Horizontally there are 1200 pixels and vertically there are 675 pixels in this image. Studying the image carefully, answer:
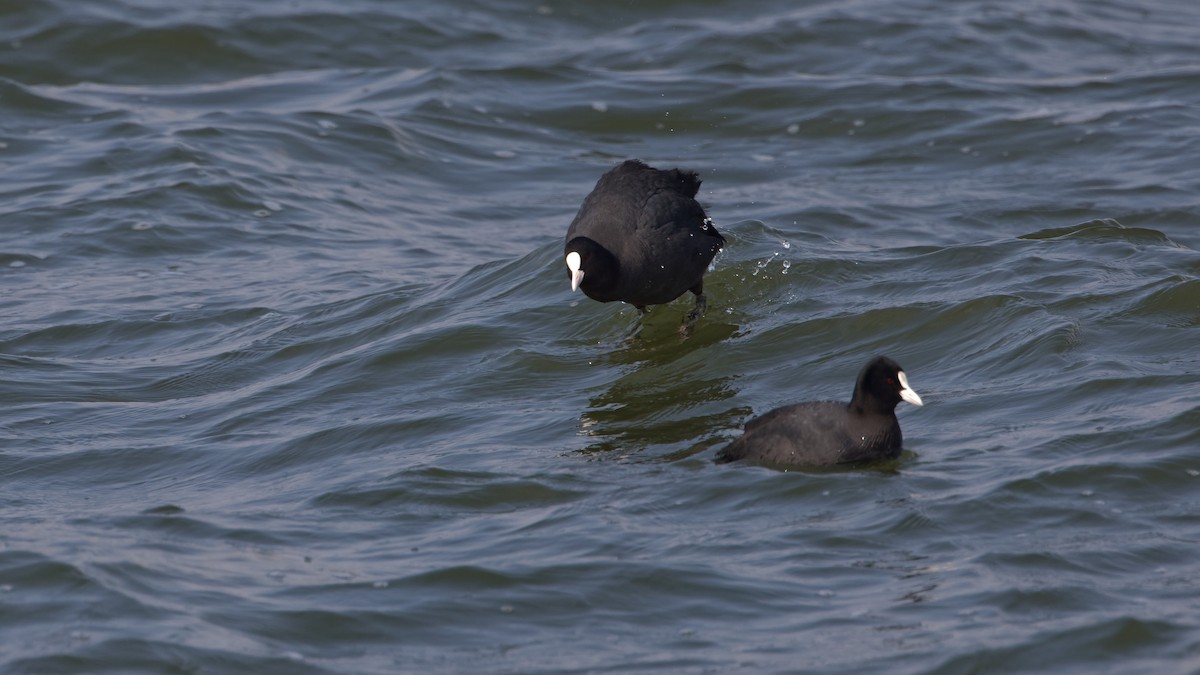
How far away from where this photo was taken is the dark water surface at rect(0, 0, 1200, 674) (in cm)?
618

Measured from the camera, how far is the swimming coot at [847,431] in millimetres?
7422

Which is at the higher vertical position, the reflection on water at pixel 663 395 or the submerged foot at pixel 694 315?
the submerged foot at pixel 694 315

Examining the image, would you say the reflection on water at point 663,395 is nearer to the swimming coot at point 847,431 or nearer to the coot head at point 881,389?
the swimming coot at point 847,431

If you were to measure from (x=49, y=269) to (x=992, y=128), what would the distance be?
341 inches

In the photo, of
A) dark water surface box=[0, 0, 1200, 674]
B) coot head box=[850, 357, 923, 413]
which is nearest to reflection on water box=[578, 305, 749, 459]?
dark water surface box=[0, 0, 1200, 674]

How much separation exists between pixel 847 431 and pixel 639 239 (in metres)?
2.62

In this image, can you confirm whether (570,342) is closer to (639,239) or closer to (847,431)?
(639,239)

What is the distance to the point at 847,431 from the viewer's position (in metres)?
7.46

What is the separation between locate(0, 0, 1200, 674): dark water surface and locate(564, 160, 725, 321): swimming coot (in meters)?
0.46

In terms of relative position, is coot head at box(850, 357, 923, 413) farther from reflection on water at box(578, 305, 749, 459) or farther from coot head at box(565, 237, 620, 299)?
coot head at box(565, 237, 620, 299)

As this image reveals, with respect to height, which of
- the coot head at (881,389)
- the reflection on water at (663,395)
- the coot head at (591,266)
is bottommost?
the reflection on water at (663,395)

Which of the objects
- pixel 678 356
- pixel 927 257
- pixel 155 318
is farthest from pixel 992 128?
pixel 155 318

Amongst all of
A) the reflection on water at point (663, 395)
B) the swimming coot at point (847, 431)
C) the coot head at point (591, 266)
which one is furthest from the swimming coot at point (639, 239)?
the swimming coot at point (847, 431)

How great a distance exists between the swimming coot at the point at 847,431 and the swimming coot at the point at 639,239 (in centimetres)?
217
